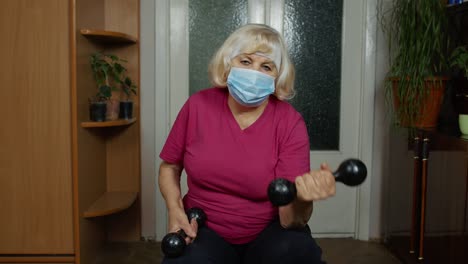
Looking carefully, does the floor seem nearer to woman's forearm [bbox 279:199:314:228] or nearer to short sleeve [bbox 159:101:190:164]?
short sleeve [bbox 159:101:190:164]

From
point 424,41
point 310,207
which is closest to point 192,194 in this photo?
point 310,207

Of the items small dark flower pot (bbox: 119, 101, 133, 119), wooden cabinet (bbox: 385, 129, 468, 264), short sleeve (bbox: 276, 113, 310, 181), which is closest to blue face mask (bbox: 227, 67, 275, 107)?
short sleeve (bbox: 276, 113, 310, 181)

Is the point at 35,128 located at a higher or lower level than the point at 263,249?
higher

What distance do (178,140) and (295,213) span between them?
1.44 feet

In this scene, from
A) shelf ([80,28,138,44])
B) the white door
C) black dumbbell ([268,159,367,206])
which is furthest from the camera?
the white door

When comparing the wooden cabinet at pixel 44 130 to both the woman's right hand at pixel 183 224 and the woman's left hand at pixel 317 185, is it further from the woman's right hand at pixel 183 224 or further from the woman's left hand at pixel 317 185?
the woman's left hand at pixel 317 185

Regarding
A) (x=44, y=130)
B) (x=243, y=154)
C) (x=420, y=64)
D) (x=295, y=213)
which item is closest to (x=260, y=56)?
(x=243, y=154)

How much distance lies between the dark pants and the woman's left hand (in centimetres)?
22

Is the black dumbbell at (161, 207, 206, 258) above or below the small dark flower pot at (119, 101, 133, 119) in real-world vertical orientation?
below

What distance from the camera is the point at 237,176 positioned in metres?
1.31

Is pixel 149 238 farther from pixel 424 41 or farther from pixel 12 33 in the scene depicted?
pixel 424 41

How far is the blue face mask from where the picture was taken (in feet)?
4.41

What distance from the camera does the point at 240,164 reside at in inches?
51.7

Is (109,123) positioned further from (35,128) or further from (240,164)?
(240,164)
